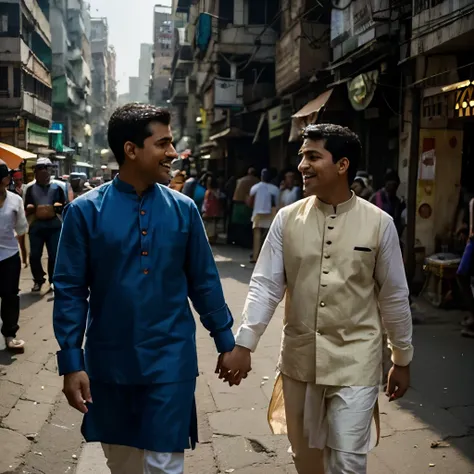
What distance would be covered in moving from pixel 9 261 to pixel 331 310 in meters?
4.06

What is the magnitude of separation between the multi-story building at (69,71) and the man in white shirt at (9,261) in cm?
4727

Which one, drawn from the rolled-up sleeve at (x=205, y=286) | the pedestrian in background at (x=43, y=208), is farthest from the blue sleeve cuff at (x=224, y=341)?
the pedestrian in background at (x=43, y=208)

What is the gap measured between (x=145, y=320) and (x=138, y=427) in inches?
16.8

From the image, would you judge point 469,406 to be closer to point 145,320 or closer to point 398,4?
point 145,320

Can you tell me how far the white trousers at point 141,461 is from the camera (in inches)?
100

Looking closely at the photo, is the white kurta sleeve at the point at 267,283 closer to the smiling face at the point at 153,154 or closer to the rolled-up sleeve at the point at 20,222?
the smiling face at the point at 153,154

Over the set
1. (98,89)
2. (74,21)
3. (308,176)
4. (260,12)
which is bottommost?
(308,176)

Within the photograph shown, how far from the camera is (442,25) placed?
27.2ft

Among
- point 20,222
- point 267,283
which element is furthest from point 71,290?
point 20,222

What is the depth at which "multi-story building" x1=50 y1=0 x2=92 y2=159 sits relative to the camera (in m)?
52.2

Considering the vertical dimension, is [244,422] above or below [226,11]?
below

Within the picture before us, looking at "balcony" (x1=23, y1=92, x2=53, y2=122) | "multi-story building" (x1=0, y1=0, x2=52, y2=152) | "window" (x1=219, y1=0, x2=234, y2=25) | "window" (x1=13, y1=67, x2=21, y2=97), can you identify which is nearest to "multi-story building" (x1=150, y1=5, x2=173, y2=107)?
"balcony" (x1=23, y1=92, x2=53, y2=122)

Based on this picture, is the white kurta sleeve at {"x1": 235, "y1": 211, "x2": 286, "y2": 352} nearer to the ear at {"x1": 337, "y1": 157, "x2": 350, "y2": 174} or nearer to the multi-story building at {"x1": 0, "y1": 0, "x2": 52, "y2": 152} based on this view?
the ear at {"x1": 337, "y1": 157, "x2": 350, "y2": 174}

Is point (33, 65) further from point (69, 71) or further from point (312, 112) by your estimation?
point (312, 112)
